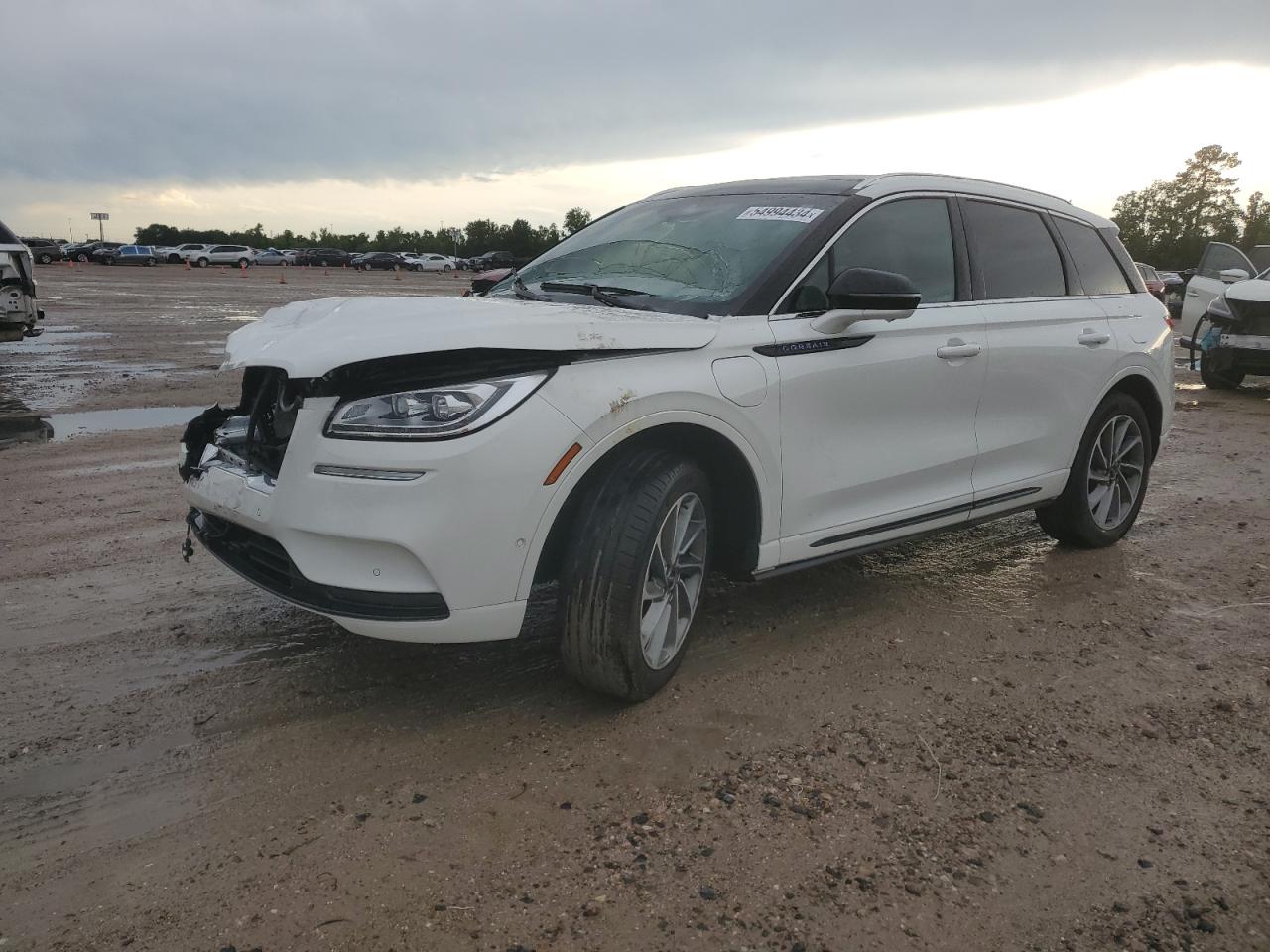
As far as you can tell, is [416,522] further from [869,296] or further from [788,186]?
[788,186]

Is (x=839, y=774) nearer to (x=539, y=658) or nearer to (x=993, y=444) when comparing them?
(x=539, y=658)

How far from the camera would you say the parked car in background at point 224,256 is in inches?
2480

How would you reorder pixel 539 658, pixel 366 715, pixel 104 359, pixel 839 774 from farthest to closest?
pixel 104 359, pixel 539 658, pixel 366 715, pixel 839 774

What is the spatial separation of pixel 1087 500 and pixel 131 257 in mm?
67675

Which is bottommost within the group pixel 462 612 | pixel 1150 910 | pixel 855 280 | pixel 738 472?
pixel 1150 910

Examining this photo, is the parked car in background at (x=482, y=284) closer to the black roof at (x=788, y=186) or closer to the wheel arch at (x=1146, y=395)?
the black roof at (x=788, y=186)

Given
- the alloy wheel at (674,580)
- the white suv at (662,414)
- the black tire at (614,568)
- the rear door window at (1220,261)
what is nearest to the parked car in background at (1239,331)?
the rear door window at (1220,261)

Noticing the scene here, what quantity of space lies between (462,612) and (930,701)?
68.1 inches

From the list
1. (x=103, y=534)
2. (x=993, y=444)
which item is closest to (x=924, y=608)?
(x=993, y=444)

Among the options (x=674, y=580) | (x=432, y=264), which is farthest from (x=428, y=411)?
(x=432, y=264)

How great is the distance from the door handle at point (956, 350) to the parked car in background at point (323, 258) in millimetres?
74058

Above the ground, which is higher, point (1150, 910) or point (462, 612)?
point (462, 612)

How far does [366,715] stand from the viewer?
332 cm

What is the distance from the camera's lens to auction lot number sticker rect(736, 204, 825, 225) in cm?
395
